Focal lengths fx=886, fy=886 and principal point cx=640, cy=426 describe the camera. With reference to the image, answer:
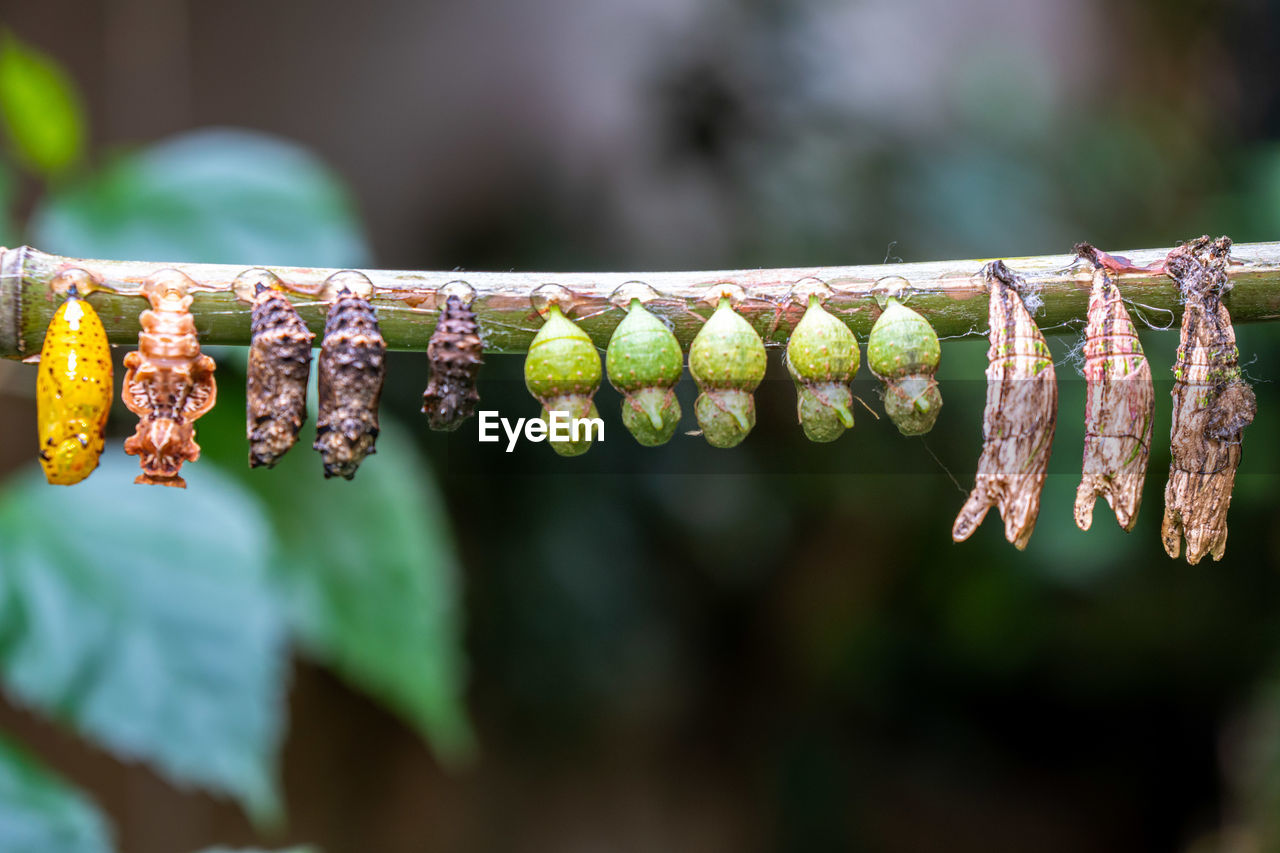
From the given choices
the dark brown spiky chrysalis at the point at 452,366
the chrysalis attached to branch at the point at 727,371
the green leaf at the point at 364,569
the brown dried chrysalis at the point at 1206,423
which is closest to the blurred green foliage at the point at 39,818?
the green leaf at the point at 364,569

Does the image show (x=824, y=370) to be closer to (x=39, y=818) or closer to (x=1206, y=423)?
(x=1206, y=423)

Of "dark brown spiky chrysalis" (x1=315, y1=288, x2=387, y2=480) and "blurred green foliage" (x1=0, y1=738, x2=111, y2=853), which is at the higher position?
"dark brown spiky chrysalis" (x1=315, y1=288, x2=387, y2=480)

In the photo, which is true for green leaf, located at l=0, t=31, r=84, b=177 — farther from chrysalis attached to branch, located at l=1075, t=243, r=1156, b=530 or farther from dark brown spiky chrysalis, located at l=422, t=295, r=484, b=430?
chrysalis attached to branch, located at l=1075, t=243, r=1156, b=530

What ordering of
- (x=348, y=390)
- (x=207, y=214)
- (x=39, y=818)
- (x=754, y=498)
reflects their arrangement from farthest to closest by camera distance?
(x=754, y=498)
(x=207, y=214)
(x=39, y=818)
(x=348, y=390)

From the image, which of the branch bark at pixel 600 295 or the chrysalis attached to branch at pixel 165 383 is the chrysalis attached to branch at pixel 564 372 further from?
the chrysalis attached to branch at pixel 165 383

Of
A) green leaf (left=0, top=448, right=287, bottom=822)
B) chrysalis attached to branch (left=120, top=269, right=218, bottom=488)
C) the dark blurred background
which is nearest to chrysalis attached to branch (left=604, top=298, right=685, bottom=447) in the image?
chrysalis attached to branch (left=120, top=269, right=218, bottom=488)

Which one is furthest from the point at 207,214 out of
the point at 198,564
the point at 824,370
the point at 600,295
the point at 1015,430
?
the point at 1015,430
